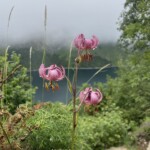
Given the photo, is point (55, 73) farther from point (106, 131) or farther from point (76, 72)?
point (106, 131)

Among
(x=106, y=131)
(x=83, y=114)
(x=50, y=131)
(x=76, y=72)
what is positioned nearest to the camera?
(x=76, y=72)

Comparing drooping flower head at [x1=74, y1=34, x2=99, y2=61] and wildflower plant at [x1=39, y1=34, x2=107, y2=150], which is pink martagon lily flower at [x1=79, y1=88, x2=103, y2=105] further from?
drooping flower head at [x1=74, y1=34, x2=99, y2=61]

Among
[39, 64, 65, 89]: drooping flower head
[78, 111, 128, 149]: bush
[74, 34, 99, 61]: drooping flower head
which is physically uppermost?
[74, 34, 99, 61]: drooping flower head

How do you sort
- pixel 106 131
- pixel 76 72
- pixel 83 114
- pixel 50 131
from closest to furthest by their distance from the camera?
pixel 76 72 < pixel 50 131 < pixel 106 131 < pixel 83 114

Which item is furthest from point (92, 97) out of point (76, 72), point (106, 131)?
point (106, 131)

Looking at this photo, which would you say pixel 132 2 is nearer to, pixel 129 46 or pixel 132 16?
pixel 132 16

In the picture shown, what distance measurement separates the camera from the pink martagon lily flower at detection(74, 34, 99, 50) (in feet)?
6.06

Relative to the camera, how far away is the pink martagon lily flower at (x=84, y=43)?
1.85 meters

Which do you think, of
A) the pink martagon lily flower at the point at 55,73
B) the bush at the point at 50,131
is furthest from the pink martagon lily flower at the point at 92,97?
the bush at the point at 50,131

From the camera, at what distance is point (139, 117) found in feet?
29.2

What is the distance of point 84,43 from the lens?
1.85m

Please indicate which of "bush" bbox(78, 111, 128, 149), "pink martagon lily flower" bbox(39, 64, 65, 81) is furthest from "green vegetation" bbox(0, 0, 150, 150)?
"pink martagon lily flower" bbox(39, 64, 65, 81)

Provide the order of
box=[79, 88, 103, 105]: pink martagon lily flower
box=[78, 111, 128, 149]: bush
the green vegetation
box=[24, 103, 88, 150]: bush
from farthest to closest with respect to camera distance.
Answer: box=[78, 111, 128, 149]: bush < box=[24, 103, 88, 150]: bush < the green vegetation < box=[79, 88, 103, 105]: pink martagon lily flower

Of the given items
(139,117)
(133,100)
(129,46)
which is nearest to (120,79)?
(133,100)
